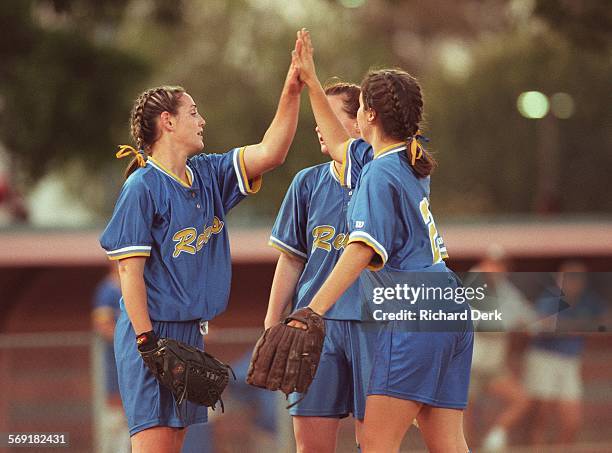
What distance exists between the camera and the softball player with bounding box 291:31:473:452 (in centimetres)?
398

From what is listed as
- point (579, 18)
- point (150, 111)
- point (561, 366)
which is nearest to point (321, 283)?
point (150, 111)

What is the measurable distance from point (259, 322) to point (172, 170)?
756 cm

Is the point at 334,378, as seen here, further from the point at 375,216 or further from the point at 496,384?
the point at 496,384

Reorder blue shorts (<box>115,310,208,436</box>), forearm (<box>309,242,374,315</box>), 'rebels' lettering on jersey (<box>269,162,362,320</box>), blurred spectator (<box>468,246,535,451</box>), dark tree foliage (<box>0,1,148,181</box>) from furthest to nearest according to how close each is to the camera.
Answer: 1. dark tree foliage (<box>0,1,148,181</box>)
2. blurred spectator (<box>468,246,535,451</box>)
3. 'rebels' lettering on jersey (<box>269,162,362,320</box>)
4. blue shorts (<box>115,310,208,436</box>)
5. forearm (<box>309,242,374,315</box>)

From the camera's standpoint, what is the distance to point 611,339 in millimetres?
10398

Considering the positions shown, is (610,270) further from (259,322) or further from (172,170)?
(172,170)

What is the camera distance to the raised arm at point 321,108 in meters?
4.46

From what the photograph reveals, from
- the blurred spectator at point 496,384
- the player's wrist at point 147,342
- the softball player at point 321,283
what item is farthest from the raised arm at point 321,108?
the blurred spectator at point 496,384

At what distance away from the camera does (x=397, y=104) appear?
165 inches

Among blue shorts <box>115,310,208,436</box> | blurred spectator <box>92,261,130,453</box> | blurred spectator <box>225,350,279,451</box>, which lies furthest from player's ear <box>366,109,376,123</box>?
blurred spectator <box>92,261,130,453</box>

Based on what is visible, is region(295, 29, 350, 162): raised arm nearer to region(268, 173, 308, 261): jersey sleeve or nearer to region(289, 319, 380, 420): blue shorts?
region(268, 173, 308, 261): jersey sleeve

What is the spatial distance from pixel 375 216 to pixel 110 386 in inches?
179

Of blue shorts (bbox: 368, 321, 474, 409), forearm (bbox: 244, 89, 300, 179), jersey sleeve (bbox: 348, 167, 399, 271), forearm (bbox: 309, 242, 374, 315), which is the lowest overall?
blue shorts (bbox: 368, 321, 474, 409)

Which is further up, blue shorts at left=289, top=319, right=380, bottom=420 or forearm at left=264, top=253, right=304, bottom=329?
forearm at left=264, top=253, right=304, bottom=329
